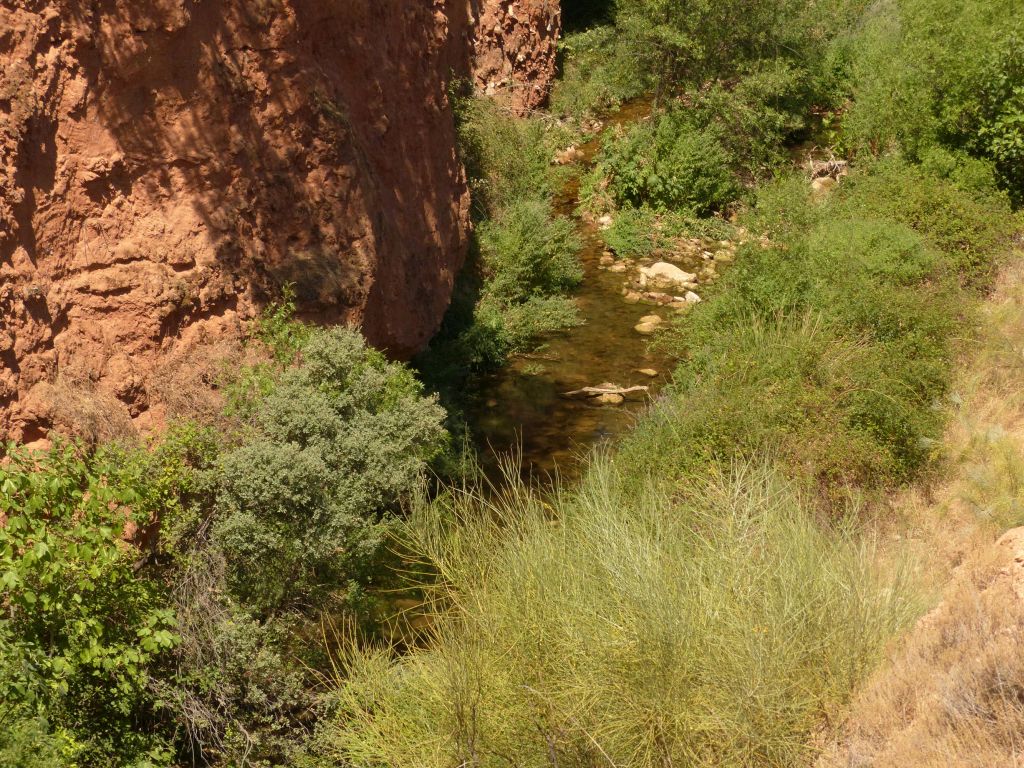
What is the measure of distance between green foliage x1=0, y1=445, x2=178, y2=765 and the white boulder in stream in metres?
10.1

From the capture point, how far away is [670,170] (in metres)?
17.3

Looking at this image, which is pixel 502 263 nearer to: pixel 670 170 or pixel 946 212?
pixel 670 170

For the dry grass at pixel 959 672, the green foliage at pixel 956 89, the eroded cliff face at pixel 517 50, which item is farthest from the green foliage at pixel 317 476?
the eroded cliff face at pixel 517 50

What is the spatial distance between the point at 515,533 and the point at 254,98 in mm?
4424

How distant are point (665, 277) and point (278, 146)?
25.2 feet

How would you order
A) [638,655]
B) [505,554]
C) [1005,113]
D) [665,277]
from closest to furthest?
[638,655], [505,554], [1005,113], [665,277]

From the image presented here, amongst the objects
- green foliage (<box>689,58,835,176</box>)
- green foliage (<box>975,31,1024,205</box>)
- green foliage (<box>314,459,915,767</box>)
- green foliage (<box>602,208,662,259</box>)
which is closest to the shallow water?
green foliage (<box>602,208,662,259</box>)

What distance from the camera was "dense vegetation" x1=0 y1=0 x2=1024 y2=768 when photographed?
516 centimetres

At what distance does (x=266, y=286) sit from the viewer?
8.52 metres

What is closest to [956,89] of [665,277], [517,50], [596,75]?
[665,277]

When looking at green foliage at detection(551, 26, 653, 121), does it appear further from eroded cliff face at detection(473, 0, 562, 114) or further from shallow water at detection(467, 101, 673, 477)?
shallow water at detection(467, 101, 673, 477)

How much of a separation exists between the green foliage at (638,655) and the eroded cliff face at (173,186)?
2.98 meters

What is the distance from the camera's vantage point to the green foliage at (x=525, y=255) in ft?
45.3

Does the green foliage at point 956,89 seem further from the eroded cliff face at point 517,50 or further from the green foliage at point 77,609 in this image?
the green foliage at point 77,609
